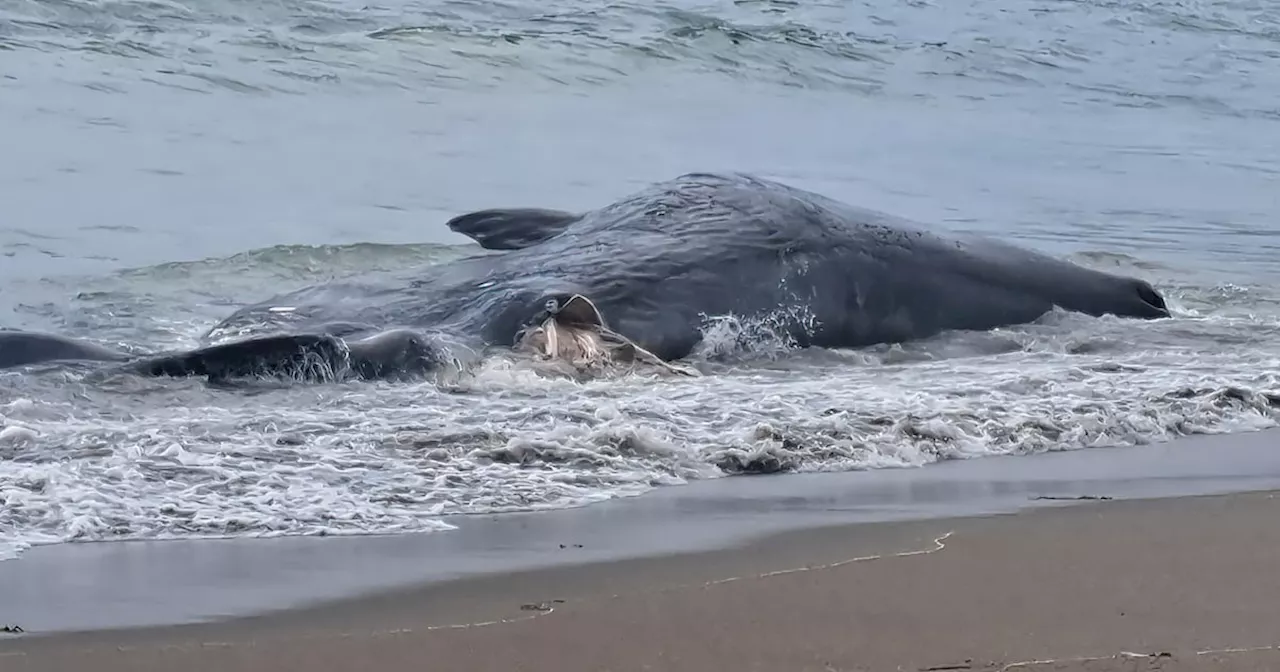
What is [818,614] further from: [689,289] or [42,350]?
[42,350]

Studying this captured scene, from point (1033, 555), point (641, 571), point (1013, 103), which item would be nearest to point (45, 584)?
point (641, 571)

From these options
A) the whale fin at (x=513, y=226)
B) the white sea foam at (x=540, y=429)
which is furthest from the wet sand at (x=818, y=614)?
the whale fin at (x=513, y=226)

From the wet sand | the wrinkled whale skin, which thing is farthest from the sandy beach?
the wrinkled whale skin

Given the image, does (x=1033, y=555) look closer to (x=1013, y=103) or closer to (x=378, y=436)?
(x=378, y=436)

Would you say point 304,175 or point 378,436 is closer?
point 378,436

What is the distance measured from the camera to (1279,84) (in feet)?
75.5

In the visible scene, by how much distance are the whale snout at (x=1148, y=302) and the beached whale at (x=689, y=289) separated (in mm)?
11

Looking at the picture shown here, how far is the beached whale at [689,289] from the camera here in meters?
6.75

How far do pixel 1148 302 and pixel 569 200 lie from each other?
5492mm

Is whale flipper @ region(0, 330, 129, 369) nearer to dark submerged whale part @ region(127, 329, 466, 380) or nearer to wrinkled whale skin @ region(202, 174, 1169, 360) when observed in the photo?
dark submerged whale part @ region(127, 329, 466, 380)

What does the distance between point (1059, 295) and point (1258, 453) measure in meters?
2.16

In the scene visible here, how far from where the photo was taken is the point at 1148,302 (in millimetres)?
8156

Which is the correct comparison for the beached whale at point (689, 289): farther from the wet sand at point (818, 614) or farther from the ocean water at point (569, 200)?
the wet sand at point (818, 614)

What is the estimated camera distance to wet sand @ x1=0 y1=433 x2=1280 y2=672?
11.7 ft
